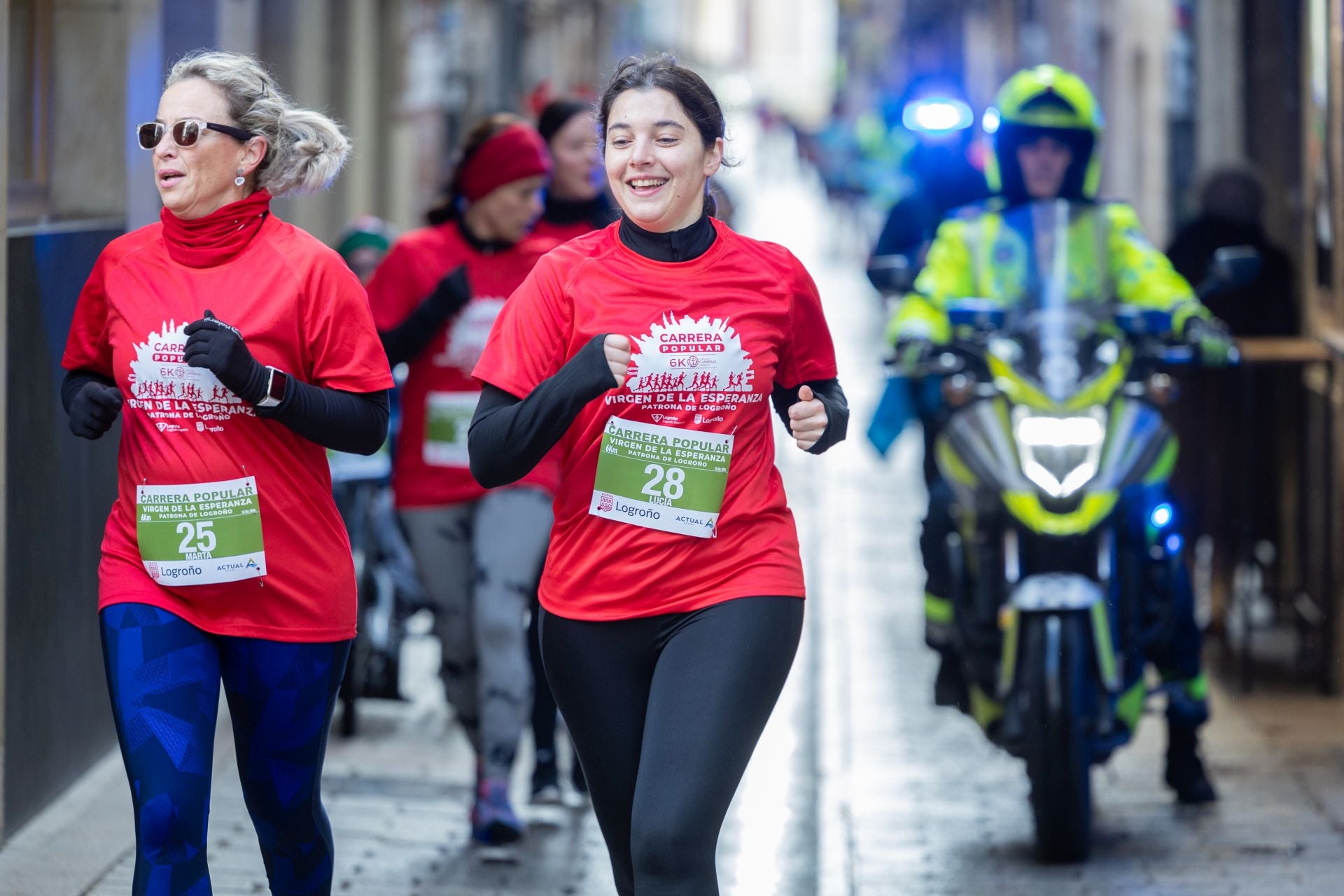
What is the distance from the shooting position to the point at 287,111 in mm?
4266

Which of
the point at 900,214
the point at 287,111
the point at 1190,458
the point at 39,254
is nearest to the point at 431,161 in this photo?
the point at 900,214

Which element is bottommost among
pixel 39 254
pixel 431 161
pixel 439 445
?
pixel 439 445

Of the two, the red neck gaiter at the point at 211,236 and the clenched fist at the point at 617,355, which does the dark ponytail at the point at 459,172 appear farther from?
the clenched fist at the point at 617,355

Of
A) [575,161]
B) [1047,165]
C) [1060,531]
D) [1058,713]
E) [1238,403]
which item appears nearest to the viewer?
[1058,713]

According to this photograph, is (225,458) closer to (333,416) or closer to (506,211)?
(333,416)

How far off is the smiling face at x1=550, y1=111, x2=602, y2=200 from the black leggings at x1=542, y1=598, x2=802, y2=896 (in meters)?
3.16

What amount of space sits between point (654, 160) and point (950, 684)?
8.99 feet

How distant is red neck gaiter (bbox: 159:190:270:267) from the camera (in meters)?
4.07

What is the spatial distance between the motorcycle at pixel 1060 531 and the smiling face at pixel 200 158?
2.40 meters

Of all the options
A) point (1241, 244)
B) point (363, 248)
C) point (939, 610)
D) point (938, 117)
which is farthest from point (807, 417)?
point (938, 117)

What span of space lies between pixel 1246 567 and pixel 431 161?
11.9 meters

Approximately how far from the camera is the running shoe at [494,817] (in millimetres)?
6082

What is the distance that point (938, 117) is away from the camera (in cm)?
948

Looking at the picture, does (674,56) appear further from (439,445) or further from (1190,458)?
(1190,458)
